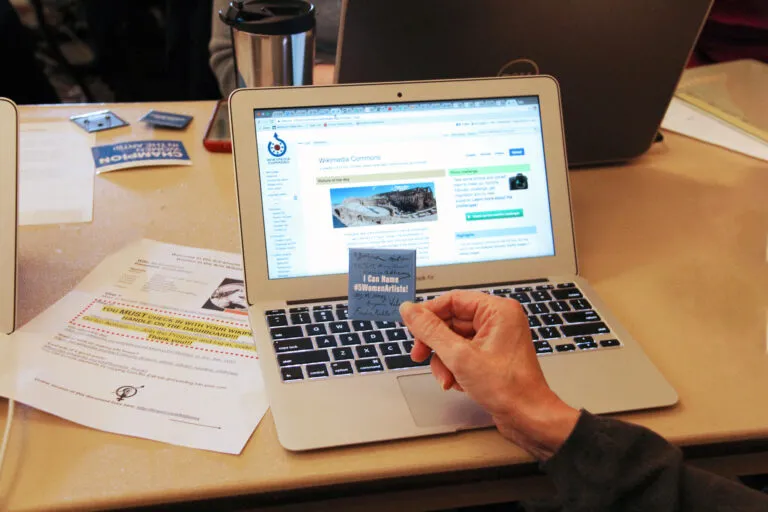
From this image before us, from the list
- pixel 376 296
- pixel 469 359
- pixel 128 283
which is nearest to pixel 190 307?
pixel 128 283

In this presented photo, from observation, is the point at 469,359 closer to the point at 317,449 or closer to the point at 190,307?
the point at 317,449

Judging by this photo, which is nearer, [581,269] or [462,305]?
[462,305]

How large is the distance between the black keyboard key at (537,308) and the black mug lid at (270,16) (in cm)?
59

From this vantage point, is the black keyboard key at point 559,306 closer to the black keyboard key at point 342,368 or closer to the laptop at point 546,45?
the black keyboard key at point 342,368

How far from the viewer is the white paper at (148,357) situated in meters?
0.64

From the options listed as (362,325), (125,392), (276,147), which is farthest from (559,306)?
(125,392)

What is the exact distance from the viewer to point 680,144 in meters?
1.27

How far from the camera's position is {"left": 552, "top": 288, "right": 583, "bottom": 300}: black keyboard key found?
819mm

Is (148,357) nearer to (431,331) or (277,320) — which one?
(277,320)

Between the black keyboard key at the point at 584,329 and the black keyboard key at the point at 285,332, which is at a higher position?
the black keyboard key at the point at 285,332

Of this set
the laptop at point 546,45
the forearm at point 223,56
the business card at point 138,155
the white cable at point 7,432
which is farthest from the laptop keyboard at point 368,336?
the forearm at point 223,56

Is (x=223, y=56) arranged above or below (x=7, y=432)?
above

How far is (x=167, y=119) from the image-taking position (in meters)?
1.21

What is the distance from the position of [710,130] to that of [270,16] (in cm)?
87
